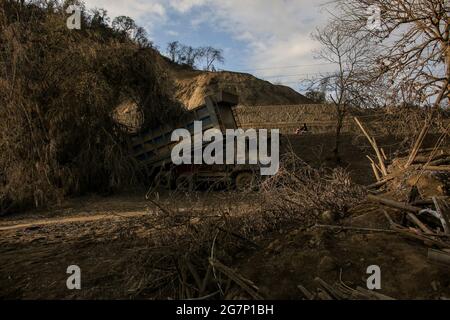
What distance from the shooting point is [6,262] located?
628 cm

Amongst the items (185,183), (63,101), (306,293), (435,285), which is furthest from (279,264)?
(63,101)

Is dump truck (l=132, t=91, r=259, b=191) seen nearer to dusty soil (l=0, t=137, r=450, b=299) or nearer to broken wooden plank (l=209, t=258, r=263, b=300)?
dusty soil (l=0, t=137, r=450, b=299)

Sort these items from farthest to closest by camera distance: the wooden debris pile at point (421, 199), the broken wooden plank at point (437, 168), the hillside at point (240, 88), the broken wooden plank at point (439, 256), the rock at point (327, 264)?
the hillside at point (240, 88)
the broken wooden plank at point (437, 168)
the wooden debris pile at point (421, 199)
the rock at point (327, 264)
the broken wooden plank at point (439, 256)

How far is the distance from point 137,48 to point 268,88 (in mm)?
32578

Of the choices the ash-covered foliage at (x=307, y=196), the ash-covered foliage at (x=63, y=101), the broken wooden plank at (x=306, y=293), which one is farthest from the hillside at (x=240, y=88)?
the broken wooden plank at (x=306, y=293)

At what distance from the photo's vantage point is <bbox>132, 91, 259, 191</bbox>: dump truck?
1296 cm

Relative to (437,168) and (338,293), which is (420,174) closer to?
(437,168)

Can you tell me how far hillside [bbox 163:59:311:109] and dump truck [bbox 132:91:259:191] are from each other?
27922mm

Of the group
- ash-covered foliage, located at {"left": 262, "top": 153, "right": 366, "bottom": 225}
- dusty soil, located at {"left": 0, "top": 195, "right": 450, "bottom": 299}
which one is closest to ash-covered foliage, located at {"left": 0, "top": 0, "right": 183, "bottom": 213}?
dusty soil, located at {"left": 0, "top": 195, "right": 450, "bottom": 299}

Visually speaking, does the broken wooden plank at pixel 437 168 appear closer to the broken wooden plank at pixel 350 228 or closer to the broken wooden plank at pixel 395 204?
the broken wooden plank at pixel 395 204

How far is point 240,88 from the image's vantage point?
45000mm

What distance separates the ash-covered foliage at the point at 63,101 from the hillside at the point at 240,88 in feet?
90.7

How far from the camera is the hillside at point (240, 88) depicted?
141 feet

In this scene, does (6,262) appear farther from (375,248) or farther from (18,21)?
(18,21)
